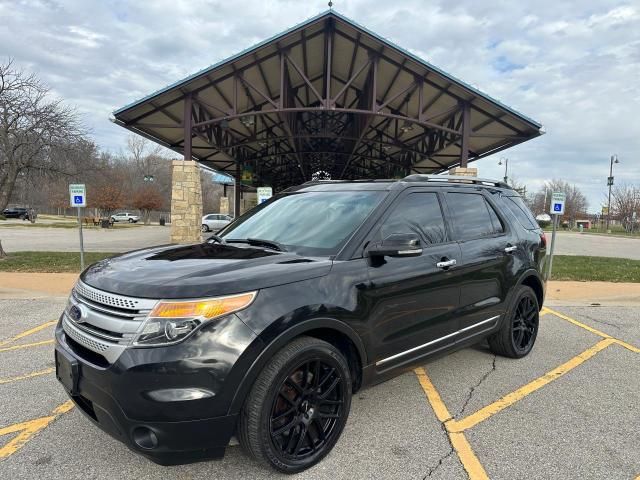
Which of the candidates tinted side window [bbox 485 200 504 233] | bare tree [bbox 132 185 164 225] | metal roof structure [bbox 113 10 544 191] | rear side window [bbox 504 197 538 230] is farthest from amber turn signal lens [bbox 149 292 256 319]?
bare tree [bbox 132 185 164 225]

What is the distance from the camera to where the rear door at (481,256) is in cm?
383

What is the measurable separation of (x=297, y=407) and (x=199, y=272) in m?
1.01

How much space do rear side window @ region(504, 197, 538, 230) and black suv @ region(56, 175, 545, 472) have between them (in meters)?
1.01

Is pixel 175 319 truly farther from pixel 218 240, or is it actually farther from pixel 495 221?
pixel 495 221

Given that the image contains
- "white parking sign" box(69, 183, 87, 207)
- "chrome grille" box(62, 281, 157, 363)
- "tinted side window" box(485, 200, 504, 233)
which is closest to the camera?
"chrome grille" box(62, 281, 157, 363)

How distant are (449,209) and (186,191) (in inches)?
530

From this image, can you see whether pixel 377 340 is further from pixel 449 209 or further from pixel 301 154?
pixel 301 154

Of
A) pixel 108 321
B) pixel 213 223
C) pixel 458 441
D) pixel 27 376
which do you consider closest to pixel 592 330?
pixel 458 441

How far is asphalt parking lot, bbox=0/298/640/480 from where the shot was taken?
2.68m

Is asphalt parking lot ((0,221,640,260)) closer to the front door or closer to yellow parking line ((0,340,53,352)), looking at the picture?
yellow parking line ((0,340,53,352))

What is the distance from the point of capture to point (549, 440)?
3.06m

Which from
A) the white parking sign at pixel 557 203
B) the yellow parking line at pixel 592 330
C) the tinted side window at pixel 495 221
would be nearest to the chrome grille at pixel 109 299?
the tinted side window at pixel 495 221

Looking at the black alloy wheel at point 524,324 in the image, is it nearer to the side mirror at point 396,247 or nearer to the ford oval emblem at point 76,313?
the side mirror at point 396,247

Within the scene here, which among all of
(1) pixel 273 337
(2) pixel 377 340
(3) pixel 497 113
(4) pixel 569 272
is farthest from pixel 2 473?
(3) pixel 497 113
